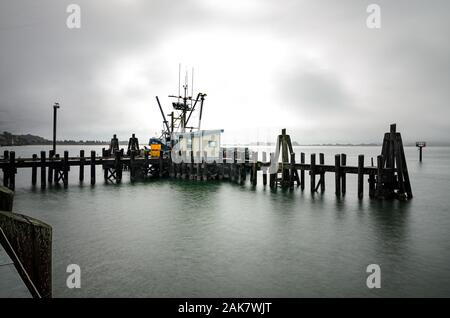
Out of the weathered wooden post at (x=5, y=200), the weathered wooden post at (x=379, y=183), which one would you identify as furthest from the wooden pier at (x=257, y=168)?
the weathered wooden post at (x=5, y=200)

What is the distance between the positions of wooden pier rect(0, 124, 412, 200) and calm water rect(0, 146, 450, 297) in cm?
139

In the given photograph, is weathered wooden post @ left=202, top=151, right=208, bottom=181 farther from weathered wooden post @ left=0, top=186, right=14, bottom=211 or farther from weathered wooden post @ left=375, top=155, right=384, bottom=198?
weathered wooden post @ left=0, top=186, right=14, bottom=211

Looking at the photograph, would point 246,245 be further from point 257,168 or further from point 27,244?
point 257,168

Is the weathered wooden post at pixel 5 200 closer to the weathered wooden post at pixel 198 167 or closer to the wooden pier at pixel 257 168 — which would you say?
the wooden pier at pixel 257 168

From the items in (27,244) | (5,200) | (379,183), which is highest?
(5,200)

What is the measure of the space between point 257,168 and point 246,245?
52.0 ft

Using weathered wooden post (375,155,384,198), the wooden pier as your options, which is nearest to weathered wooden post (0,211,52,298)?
the wooden pier

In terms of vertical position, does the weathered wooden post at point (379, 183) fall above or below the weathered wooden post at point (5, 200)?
below

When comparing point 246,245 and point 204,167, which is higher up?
point 204,167

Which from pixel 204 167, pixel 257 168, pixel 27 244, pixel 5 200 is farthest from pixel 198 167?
pixel 27 244

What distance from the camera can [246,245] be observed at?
1084 centimetres

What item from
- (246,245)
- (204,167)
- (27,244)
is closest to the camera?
(27,244)

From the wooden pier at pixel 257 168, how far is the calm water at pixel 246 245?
1392mm

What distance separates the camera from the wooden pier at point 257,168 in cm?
1806
